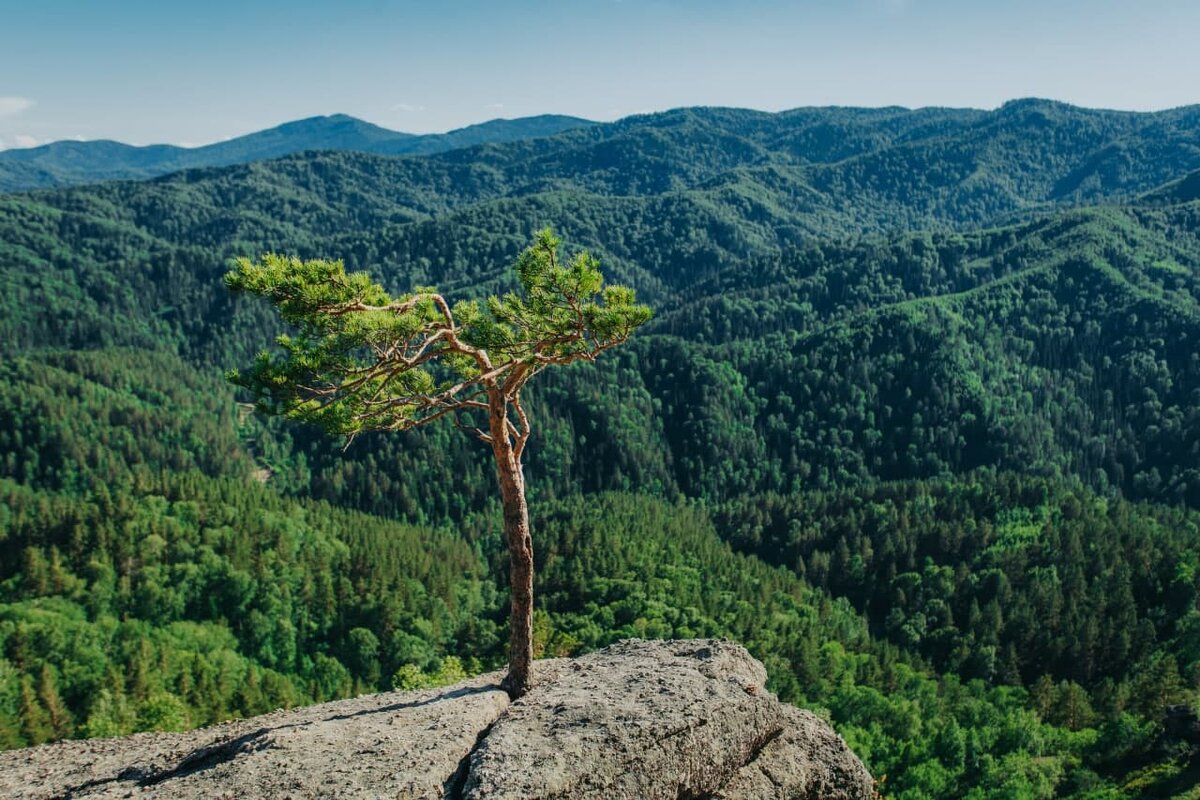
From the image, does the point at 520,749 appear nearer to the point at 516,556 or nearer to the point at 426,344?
the point at 516,556

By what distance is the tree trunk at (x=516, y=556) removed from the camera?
23.0 meters

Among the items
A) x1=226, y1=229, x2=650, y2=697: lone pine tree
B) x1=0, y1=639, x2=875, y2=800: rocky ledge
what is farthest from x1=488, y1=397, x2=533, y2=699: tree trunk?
x1=0, y1=639, x2=875, y2=800: rocky ledge

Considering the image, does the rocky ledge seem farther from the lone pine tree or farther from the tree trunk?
the lone pine tree

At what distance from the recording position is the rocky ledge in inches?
698

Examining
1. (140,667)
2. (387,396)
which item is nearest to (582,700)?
(387,396)

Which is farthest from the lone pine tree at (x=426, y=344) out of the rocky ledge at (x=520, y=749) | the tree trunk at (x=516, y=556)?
the rocky ledge at (x=520, y=749)

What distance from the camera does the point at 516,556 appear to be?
23.4m

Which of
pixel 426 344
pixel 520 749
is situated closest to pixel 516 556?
pixel 520 749

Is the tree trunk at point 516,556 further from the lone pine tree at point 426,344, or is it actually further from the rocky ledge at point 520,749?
the rocky ledge at point 520,749

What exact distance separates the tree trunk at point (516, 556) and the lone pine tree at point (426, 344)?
1.5 inches

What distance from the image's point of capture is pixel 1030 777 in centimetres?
7769

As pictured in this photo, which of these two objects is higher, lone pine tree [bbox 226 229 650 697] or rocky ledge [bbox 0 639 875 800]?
lone pine tree [bbox 226 229 650 697]

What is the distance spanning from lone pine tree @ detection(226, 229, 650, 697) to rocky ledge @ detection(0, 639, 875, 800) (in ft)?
11.1

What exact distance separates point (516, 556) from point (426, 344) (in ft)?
24.7
